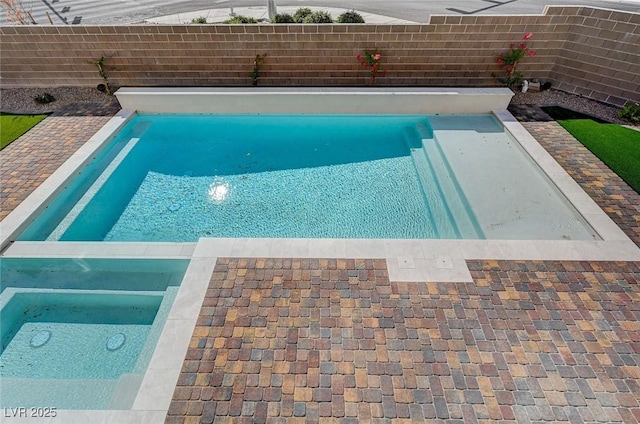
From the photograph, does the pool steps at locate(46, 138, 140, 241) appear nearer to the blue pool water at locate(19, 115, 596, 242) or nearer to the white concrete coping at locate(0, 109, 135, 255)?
the blue pool water at locate(19, 115, 596, 242)

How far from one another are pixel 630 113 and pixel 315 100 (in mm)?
8751

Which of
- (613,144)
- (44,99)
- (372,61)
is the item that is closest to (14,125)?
(44,99)

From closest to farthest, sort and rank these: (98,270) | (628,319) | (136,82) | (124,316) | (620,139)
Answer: (628,319) < (124,316) < (98,270) < (620,139) < (136,82)

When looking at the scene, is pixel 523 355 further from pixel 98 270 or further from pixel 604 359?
pixel 98 270

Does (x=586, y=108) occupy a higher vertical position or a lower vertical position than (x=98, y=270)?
higher

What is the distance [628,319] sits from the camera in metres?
4.77

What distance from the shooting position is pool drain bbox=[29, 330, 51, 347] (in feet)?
17.0

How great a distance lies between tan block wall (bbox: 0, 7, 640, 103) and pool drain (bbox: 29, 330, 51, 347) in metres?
8.23

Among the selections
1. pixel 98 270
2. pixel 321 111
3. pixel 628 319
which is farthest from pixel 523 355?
pixel 321 111

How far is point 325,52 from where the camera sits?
10.2 meters

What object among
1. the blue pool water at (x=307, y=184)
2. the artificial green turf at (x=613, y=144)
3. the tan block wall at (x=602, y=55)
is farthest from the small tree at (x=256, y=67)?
the artificial green turf at (x=613, y=144)

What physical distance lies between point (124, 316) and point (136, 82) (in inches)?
332

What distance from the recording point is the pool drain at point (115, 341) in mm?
5118

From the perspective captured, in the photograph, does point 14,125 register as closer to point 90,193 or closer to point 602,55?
point 90,193
